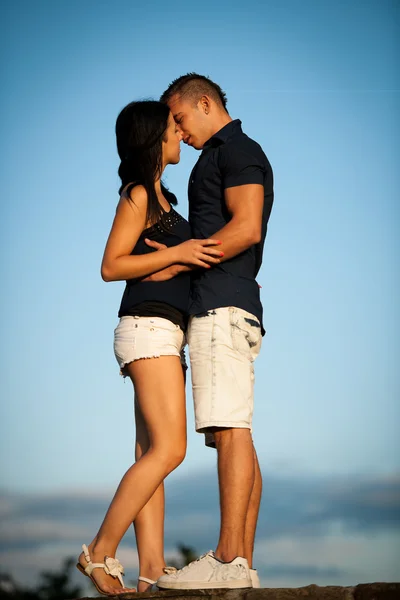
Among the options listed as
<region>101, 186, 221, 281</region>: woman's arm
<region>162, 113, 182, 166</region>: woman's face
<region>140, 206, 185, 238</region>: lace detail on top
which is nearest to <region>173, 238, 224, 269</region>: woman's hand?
<region>101, 186, 221, 281</region>: woman's arm

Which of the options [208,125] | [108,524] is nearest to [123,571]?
[108,524]

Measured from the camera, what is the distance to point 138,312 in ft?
14.5

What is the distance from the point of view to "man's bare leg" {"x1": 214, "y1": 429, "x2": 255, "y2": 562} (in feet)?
13.6

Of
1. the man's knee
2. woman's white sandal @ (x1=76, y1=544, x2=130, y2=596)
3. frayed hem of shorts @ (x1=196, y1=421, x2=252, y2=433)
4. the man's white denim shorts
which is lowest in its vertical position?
woman's white sandal @ (x1=76, y1=544, x2=130, y2=596)

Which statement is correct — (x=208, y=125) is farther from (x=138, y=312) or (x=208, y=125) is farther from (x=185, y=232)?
(x=138, y=312)

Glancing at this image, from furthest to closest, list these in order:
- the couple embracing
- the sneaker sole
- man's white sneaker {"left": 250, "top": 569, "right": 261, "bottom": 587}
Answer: the couple embracing < man's white sneaker {"left": 250, "top": 569, "right": 261, "bottom": 587} < the sneaker sole

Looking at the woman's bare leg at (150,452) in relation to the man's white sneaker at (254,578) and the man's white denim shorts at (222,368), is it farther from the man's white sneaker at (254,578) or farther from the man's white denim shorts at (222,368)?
the man's white sneaker at (254,578)

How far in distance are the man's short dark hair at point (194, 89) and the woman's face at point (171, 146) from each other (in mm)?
410

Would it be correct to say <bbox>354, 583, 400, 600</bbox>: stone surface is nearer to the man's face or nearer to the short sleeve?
the short sleeve

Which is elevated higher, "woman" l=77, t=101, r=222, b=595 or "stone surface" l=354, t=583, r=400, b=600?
"woman" l=77, t=101, r=222, b=595

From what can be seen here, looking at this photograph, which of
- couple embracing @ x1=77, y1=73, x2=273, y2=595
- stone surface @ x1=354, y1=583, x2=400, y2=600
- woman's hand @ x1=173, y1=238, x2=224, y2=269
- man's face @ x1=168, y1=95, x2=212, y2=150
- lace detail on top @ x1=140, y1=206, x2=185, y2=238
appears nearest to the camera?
stone surface @ x1=354, y1=583, x2=400, y2=600

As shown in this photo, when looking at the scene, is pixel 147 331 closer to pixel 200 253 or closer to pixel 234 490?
pixel 200 253

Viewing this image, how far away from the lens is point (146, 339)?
171 inches

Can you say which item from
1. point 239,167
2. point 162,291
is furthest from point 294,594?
point 239,167
